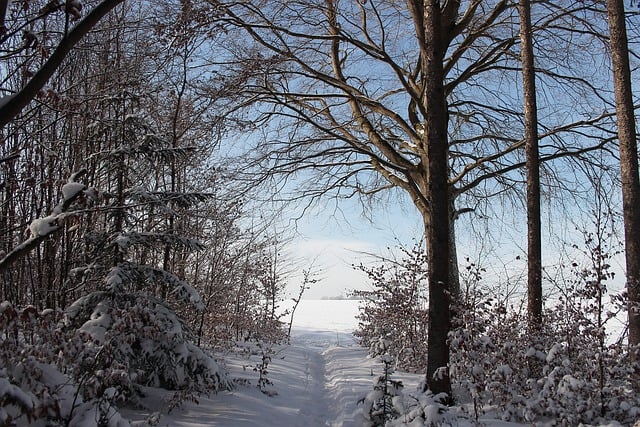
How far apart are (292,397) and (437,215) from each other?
11.3 ft

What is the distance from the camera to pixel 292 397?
22.9ft

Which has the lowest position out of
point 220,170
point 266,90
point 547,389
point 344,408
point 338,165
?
point 344,408

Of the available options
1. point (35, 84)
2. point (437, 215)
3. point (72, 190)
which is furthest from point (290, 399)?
point (35, 84)

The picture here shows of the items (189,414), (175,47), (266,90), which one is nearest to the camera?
(189,414)

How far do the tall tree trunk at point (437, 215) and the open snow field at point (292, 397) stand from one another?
962 mm

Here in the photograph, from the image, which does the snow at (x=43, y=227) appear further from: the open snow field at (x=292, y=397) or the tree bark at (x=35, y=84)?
the open snow field at (x=292, y=397)

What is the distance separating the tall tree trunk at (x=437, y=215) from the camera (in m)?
6.16

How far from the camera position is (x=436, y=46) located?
671 centimetres

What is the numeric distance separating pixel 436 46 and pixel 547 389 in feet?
15.4

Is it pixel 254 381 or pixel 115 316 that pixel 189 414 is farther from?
pixel 254 381

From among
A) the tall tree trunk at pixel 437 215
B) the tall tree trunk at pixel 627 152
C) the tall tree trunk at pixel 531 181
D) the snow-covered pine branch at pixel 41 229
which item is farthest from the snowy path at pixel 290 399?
the tall tree trunk at pixel 627 152

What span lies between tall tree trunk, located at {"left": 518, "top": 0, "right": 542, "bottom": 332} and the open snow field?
8.24 feet

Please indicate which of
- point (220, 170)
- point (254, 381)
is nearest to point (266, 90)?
point (220, 170)

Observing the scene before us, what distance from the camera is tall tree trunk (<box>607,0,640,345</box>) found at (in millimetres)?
6462
